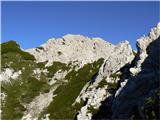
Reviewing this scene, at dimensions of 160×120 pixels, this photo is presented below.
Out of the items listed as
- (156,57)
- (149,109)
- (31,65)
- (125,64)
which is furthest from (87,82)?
(149,109)

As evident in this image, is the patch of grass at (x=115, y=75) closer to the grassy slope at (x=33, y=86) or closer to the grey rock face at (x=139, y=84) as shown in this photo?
the grassy slope at (x=33, y=86)

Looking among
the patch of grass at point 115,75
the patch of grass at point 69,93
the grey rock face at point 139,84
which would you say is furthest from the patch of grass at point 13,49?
the grey rock face at point 139,84

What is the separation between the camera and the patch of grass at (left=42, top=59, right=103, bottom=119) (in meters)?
58.1

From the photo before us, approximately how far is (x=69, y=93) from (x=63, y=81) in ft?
27.8

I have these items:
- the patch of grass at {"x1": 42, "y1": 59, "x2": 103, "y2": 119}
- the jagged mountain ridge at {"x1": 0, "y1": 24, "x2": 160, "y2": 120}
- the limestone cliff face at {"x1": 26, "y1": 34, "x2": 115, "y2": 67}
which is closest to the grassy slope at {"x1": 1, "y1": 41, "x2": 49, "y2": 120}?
the jagged mountain ridge at {"x1": 0, "y1": 24, "x2": 160, "y2": 120}

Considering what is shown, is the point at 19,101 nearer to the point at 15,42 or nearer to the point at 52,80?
the point at 52,80

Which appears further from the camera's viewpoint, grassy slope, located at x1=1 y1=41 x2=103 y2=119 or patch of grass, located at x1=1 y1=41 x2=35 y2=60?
patch of grass, located at x1=1 y1=41 x2=35 y2=60

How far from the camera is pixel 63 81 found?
75500 mm

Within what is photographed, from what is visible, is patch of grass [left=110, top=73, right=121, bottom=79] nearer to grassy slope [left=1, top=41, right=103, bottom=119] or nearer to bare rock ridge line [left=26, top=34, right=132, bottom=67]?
grassy slope [left=1, top=41, right=103, bottom=119]

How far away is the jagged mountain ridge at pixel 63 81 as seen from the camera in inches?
2082

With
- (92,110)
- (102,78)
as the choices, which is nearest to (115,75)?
(102,78)

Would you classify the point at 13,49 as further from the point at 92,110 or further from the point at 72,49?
the point at 92,110

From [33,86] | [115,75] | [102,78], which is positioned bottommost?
[115,75]

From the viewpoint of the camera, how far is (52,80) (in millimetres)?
77812
